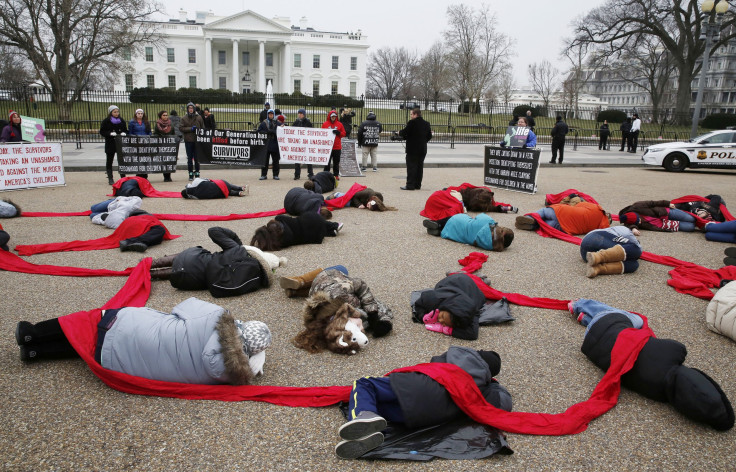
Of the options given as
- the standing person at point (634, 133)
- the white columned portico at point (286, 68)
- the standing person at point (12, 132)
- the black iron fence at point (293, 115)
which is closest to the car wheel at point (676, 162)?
the black iron fence at point (293, 115)

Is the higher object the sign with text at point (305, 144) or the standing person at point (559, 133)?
the standing person at point (559, 133)

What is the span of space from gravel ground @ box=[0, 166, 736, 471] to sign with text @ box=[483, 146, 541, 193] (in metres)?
4.36

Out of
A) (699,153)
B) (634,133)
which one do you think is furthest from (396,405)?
(634,133)

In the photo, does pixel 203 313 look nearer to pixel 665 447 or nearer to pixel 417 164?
pixel 665 447

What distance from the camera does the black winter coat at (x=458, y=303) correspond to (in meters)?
4.27

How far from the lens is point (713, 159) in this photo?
58.3 ft

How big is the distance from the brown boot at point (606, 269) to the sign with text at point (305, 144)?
9092 millimetres

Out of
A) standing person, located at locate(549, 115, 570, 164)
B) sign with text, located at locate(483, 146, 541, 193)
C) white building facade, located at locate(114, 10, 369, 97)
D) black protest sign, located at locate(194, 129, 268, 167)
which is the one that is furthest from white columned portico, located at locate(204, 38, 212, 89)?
sign with text, located at locate(483, 146, 541, 193)

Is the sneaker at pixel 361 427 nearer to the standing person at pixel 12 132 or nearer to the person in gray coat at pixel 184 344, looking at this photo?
the person in gray coat at pixel 184 344

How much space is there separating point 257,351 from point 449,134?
96.3 feet

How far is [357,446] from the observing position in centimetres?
273

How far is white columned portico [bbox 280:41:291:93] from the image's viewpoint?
244ft

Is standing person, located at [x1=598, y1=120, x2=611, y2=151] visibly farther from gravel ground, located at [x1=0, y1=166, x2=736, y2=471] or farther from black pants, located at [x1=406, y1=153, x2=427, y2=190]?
gravel ground, located at [x1=0, y1=166, x2=736, y2=471]

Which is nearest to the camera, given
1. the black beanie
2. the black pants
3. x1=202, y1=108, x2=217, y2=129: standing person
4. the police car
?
the black beanie
